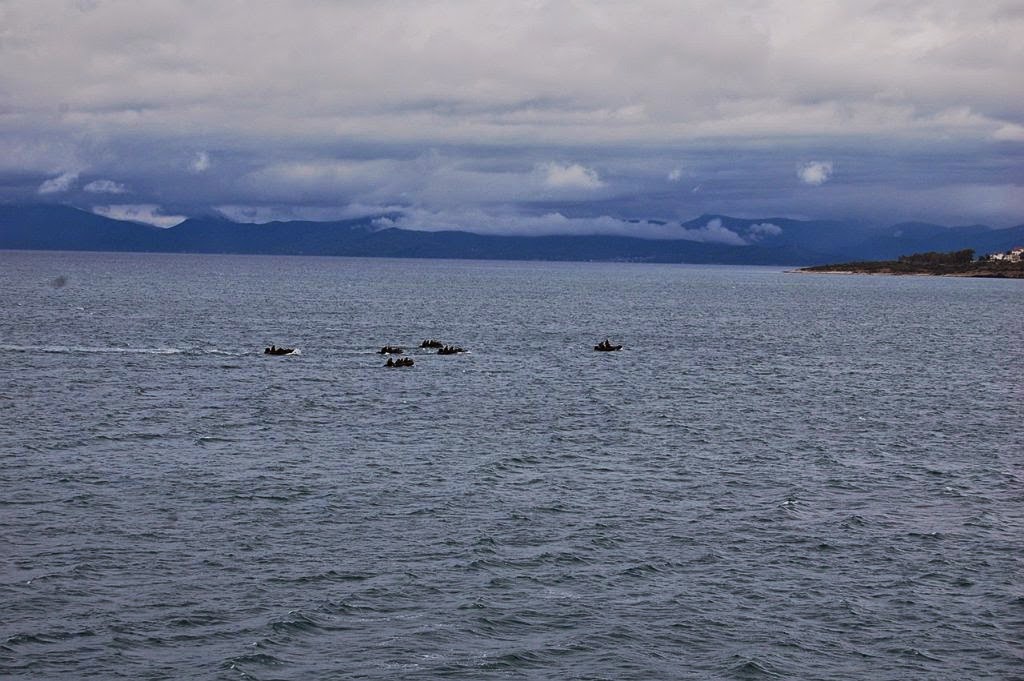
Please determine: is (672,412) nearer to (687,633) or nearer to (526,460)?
(526,460)

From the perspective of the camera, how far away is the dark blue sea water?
28.4m

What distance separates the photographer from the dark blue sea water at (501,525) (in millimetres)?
28406

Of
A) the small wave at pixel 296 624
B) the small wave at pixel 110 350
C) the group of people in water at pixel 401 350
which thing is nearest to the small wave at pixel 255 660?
the small wave at pixel 296 624

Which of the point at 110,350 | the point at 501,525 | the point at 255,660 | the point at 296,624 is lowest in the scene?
the point at 255,660

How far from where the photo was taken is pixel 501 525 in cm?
Answer: 3922

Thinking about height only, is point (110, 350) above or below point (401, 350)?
above

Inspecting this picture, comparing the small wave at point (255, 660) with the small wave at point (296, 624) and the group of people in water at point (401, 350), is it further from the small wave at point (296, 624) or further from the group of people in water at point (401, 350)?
the group of people in water at point (401, 350)

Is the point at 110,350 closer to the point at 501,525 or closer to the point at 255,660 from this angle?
Result: the point at 501,525

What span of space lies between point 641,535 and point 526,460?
1318 cm

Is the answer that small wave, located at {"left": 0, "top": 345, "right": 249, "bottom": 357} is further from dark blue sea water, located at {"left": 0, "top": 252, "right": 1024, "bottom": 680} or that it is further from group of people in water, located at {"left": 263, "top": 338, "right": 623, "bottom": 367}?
dark blue sea water, located at {"left": 0, "top": 252, "right": 1024, "bottom": 680}

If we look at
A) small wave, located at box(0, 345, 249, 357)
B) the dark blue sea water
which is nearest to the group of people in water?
small wave, located at box(0, 345, 249, 357)

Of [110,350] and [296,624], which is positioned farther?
[110,350]

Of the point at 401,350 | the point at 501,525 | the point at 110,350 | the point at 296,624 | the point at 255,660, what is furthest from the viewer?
the point at 401,350

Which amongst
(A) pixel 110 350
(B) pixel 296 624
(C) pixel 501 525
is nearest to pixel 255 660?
(B) pixel 296 624
